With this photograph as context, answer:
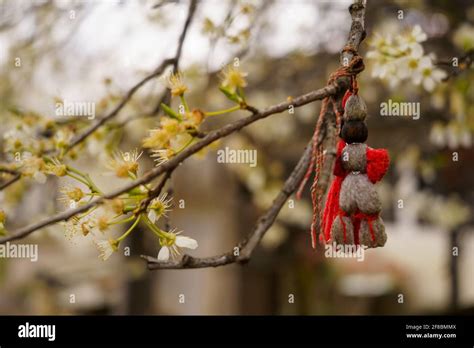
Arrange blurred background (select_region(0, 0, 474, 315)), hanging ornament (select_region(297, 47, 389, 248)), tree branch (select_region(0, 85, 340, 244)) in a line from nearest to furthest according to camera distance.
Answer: tree branch (select_region(0, 85, 340, 244)), hanging ornament (select_region(297, 47, 389, 248)), blurred background (select_region(0, 0, 474, 315))

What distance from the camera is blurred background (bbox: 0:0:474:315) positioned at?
2750mm

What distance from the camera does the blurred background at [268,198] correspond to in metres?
2.75

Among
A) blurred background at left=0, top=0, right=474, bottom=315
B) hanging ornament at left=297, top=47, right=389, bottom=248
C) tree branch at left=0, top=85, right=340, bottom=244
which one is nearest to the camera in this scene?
tree branch at left=0, top=85, right=340, bottom=244

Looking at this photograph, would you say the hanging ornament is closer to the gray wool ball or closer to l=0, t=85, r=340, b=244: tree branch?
the gray wool ball

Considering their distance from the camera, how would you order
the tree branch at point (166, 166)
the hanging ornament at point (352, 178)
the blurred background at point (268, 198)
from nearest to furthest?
the tree branch at point (166, 166), the hanging ornament at point (352, 178), the blurred background at point (268, 198)

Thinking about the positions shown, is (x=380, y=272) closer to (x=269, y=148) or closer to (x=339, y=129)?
(x=269, y=148)

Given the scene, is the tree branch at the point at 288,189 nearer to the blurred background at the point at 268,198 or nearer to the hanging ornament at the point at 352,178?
the hanging ornament at the point at 352,178

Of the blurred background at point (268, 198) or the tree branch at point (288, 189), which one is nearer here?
the tree branch at point (288, 189)

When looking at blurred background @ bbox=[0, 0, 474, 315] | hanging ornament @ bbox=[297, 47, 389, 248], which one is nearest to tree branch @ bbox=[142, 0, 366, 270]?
hanging ornament @ bbox=[297, 47, 389, 248]

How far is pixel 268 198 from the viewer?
125 inches

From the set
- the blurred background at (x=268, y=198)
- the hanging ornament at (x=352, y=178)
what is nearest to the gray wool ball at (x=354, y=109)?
the hanging ornament at (x=352, y=178)

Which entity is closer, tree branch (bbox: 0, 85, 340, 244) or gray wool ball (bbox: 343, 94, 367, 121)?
tree branch (bbox: 0, 85, 340, 244)

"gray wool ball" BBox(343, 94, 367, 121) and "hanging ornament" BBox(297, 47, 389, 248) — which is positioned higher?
"gray wool ball" BBox(343, 94, 367, 121)
